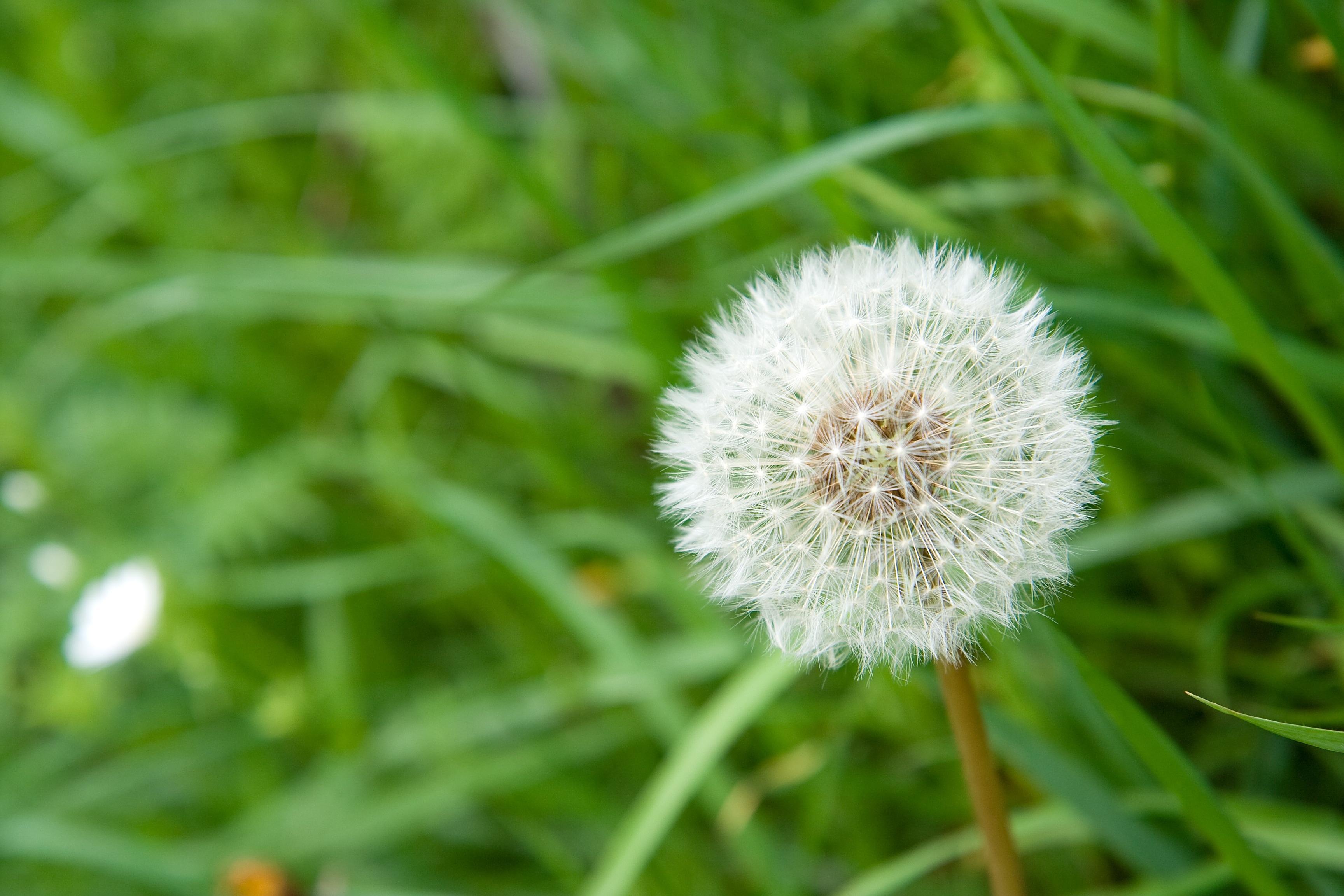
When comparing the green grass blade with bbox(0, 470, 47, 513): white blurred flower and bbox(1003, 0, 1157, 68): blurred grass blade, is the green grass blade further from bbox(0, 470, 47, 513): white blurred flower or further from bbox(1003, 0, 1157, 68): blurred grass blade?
bbox(0, 470, 47, 513): white blurred flower

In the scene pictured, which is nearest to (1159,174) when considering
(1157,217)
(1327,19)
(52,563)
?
(1327,19)

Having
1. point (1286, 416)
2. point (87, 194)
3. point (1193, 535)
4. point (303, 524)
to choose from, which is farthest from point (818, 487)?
point (87, 194)

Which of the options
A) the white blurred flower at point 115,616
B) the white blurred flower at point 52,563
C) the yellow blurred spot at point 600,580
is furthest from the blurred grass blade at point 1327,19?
the white blurred flower at point 52,563

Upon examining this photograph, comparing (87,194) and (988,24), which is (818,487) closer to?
(988,24)

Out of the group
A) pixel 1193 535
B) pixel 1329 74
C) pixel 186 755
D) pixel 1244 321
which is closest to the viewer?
pixel 1244 321

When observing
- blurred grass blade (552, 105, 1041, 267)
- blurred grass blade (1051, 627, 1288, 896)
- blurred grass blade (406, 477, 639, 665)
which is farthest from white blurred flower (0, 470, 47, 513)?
blurred grass blade (1051, 627, 1288, 896)

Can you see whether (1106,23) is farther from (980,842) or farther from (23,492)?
(23,492)

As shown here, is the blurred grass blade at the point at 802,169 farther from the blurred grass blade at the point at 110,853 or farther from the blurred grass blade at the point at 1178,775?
the blurred grass blade at the point at 110,853
